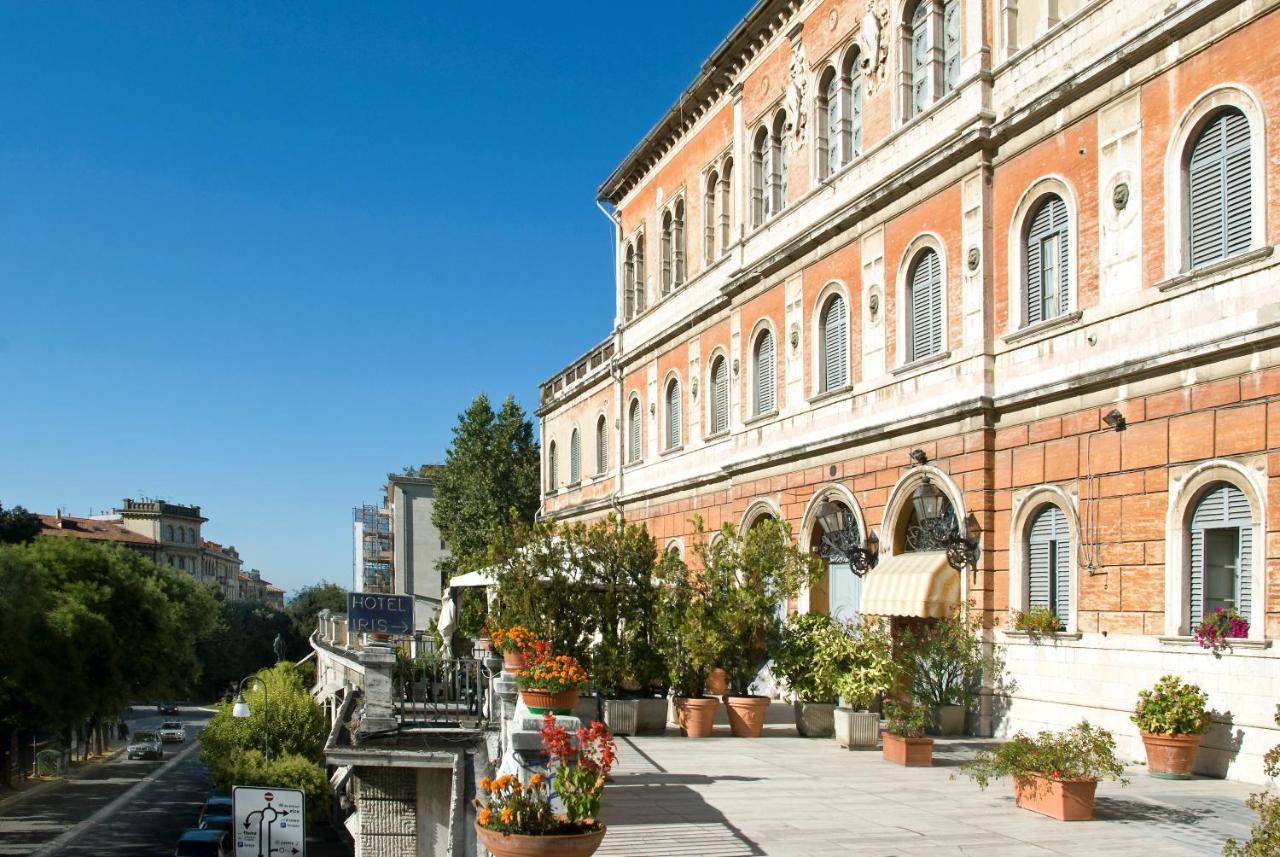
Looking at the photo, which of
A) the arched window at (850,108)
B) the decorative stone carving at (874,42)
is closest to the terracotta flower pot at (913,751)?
the arched window at (850,108)

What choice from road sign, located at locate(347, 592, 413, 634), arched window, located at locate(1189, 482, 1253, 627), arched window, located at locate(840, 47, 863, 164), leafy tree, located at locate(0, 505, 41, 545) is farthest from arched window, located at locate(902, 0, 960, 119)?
leafy tree, located at locate(0, 505, 41, 545)

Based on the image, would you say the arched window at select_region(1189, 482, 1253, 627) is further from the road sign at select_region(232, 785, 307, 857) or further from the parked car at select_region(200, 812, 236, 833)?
the parked car at select_region(200, 812, 236, 833)

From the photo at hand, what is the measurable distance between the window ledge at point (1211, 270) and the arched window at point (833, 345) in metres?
8.15

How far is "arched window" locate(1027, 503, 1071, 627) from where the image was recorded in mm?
15891

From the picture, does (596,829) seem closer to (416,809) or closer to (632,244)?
(416,809)

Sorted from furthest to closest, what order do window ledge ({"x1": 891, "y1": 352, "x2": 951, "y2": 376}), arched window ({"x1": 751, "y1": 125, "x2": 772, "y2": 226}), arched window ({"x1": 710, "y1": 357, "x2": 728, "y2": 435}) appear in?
arched window ({"x1": 710, "y1": 357, "x2": 728, "y2": 435}), arched window ({"x1": 751, "y1": 125, "x2": 772, "y2": 226}), window ledge ({"x1": 891, "y1": 352, "x2": 951, "y2": 376})

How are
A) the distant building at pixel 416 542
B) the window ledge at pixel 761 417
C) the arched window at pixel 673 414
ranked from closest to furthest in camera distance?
the window ledge at pixel 761 417, the arched window at pixel 673 414, the distant building at pixel 416 542

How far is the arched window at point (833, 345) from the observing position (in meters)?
22.1

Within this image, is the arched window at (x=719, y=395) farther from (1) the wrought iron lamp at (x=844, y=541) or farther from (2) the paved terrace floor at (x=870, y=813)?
(2) the paved terrace floor at (x=870, y=813)

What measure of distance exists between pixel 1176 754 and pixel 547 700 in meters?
7.13

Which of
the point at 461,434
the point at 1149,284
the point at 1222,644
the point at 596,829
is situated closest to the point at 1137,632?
the point at 1222,644

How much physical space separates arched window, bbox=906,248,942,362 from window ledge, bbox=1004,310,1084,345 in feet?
6.45

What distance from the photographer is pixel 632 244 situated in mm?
36219

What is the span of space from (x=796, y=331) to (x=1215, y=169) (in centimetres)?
1082
